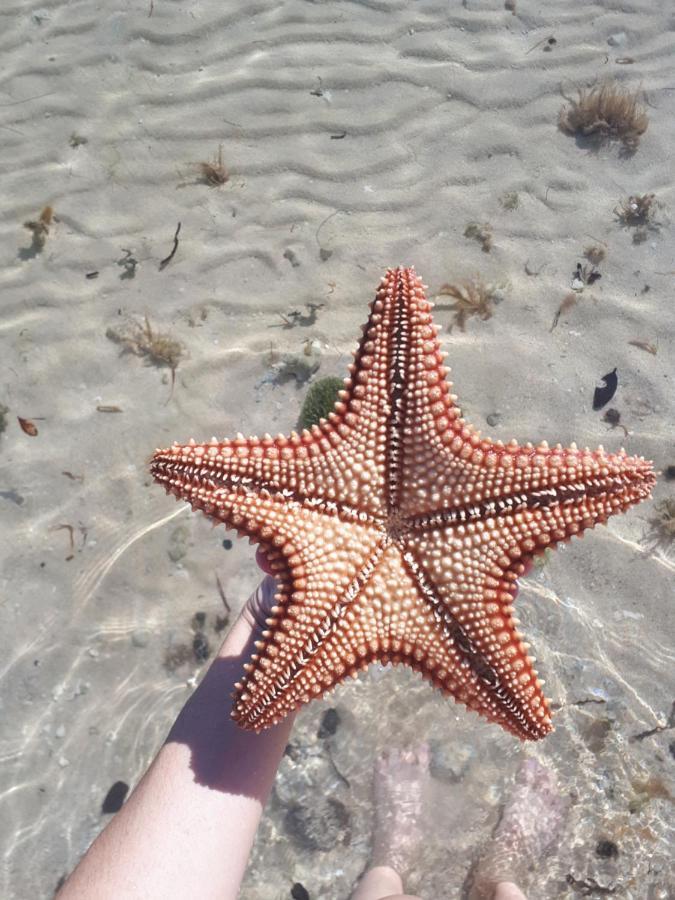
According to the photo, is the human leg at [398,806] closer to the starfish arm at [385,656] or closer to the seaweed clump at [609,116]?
→ the starfish arm at [385,656]

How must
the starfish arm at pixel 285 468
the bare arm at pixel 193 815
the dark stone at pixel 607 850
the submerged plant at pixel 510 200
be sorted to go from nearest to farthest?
the starfish arm at pixel 285 468, the bare arm at pixel 193 815, the dark stone at pixel 607 850, the submerged plant at pixel 510 200

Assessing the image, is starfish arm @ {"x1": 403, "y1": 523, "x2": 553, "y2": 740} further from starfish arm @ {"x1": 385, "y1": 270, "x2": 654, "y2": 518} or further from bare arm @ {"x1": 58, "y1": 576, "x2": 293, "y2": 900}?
bare arm @ {"x1": 58, "y1": 576, "x2": 293, "y2": 900}

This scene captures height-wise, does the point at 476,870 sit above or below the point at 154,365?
below

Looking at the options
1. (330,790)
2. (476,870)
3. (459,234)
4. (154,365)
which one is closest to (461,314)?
(459,234)

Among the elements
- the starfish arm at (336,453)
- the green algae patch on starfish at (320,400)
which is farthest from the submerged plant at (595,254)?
the starfish arm at (336,453)

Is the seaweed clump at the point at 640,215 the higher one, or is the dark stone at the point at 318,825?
the seaweed clump at the point at 640,215

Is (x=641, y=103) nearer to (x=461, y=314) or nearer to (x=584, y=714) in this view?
(x=461, y=314)

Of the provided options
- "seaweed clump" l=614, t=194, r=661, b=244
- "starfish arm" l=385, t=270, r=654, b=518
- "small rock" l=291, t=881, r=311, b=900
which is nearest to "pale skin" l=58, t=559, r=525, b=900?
"small rock" l=291, t=881, r=311, b=900

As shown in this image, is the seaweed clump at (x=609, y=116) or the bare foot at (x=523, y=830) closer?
the bare foot at (x=523, y=830)
